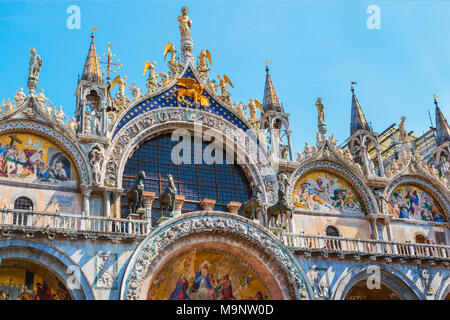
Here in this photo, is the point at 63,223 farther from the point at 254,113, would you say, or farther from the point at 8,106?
the point at 254,113

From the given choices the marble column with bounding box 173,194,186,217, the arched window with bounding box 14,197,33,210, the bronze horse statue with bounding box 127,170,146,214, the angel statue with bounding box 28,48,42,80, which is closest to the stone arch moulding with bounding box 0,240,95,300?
the arched window with bounding box 14,197,33,210

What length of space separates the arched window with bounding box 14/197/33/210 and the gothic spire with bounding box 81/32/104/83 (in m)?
5.31

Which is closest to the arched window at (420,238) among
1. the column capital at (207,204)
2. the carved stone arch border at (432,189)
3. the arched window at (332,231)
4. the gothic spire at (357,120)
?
the carved stone arch border at (432,189)

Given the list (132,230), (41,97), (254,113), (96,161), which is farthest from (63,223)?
(254,113)

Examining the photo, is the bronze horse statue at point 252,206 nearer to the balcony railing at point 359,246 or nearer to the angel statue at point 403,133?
the balcony railing at point 359,246

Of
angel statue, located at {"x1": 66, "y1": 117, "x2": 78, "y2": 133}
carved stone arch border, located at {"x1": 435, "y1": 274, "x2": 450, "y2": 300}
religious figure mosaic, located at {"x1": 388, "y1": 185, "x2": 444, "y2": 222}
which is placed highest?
angel statue, located at {"x1": 66, "y1": 117, "x2": 78, "y2": 133}

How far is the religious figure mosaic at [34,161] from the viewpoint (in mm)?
20875

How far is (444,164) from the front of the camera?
28.8m

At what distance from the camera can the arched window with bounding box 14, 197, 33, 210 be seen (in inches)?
808

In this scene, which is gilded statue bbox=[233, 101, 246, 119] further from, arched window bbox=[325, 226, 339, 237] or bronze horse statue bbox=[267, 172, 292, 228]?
arched window bbox=[325, 226, 339, 237]
